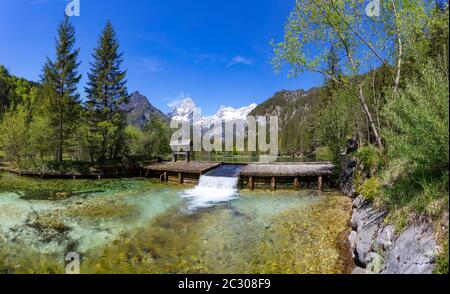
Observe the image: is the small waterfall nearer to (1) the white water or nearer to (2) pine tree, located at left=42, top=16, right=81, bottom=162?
(1) the white water

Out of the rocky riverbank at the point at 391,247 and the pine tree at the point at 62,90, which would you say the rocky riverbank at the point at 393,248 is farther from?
the pine tree at the point at 62,90

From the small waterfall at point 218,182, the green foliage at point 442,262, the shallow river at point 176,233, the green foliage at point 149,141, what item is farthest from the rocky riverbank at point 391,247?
the green foliage at point 149,141

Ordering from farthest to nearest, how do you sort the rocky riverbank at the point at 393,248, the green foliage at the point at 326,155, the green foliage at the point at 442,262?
the green foliage at the point at 326,155 → the rocky riverbank at the point at 393,248 → the green foliage at the point at 442,262

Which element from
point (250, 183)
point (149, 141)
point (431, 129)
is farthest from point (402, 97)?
point (149, 141)

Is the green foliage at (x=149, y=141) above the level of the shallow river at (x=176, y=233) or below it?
above

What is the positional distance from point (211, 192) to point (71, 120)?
71.8 ft

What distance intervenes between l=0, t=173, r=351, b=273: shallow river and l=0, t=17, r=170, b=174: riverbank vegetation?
13.2 metres

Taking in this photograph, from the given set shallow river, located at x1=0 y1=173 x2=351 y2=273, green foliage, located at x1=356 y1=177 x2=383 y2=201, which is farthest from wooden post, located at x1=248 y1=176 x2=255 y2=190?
green foliage, located at x1=356 y1=177 x2=383 y2=201

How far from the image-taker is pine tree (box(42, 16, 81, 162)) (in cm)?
2888

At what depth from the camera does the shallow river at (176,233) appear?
24.6 feet

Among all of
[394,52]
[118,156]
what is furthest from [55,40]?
[394,52]

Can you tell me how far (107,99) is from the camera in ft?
105

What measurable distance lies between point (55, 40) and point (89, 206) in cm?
2610
